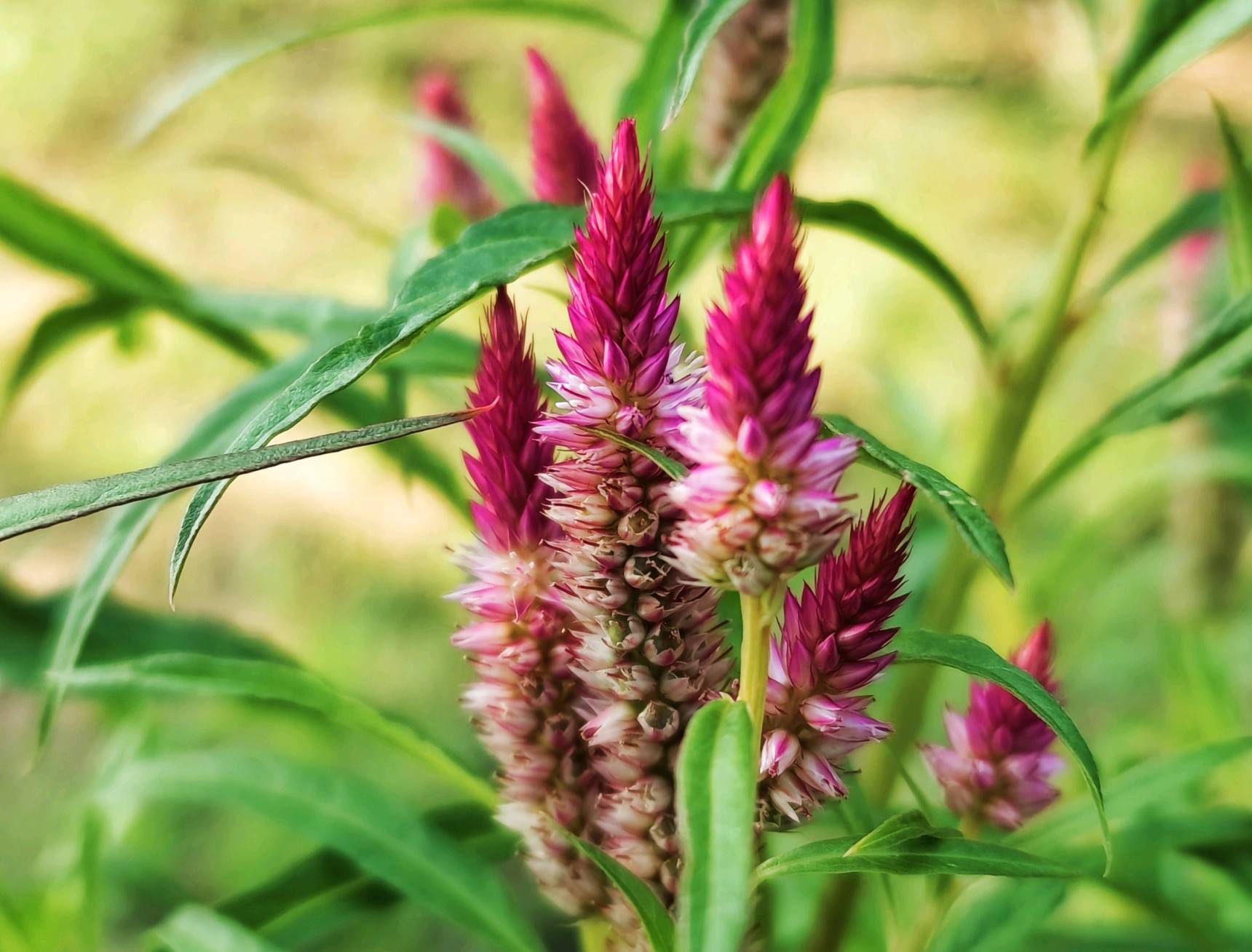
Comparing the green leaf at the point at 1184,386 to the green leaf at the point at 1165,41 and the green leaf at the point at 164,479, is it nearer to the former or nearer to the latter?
the green leaf at the point at 1165,41

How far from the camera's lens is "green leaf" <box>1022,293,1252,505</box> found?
2.11 ft

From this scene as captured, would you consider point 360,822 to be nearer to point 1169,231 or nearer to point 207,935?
point 207,935

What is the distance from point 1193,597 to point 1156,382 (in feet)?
2.53

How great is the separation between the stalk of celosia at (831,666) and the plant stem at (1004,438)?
305 millimetres

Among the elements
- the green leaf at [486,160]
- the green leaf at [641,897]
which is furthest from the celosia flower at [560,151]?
the green leaf at [641,897]

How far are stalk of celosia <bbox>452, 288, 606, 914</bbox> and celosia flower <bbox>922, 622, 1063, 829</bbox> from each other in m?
0.18

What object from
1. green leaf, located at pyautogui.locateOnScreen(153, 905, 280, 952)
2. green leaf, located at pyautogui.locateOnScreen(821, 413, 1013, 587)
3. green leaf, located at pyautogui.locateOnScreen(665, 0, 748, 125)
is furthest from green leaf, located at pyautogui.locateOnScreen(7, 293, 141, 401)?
green leaf, located at pyautogui.locateOnScreen(821, 413, 1013, 587)

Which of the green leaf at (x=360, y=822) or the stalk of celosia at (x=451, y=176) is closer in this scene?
the green leaf at (x=360, y=822)

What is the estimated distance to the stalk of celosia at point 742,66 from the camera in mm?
867

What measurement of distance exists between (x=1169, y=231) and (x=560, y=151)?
1.43 feet

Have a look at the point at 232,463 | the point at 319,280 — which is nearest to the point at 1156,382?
the point at 232,463

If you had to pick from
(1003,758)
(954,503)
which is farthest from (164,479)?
(1003,758)

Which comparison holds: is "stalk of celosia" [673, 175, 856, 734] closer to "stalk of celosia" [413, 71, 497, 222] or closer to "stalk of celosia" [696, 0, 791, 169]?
"stalk of celosia" [696, 0, 791, 169]

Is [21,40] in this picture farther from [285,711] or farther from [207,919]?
[207,919]
